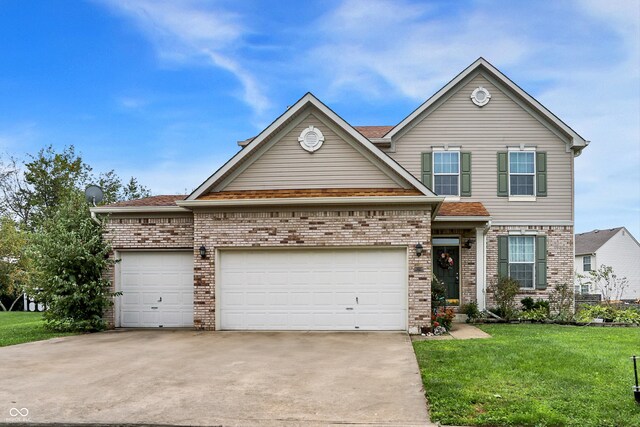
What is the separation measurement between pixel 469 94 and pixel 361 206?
7990mm

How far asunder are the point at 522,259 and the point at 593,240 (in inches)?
1021

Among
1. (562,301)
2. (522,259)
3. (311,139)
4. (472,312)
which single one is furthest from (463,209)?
(311,139)

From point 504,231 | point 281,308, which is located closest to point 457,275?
point 504,231

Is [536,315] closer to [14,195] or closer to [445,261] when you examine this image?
[445,261]

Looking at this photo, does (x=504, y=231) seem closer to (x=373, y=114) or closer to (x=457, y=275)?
(x=457, y=275)

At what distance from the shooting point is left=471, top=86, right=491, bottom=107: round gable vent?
1850cm

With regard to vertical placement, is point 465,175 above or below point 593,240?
above

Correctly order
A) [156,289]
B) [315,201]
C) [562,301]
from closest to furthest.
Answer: [315,201] → [156,289] → [562,301]

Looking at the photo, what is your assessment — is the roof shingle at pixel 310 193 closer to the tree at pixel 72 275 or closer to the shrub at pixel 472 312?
the tree at pixel 72 275

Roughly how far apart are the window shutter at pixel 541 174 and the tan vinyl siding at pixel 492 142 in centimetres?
15

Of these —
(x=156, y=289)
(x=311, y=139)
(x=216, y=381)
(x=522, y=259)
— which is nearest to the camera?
(x=216, y=381)

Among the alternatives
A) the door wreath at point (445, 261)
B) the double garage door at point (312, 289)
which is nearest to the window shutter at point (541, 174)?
the door wreath at point (445, 261)

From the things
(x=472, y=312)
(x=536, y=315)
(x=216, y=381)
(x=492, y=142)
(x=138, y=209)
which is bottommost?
(x=536, y=315)

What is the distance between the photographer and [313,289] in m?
13.4
